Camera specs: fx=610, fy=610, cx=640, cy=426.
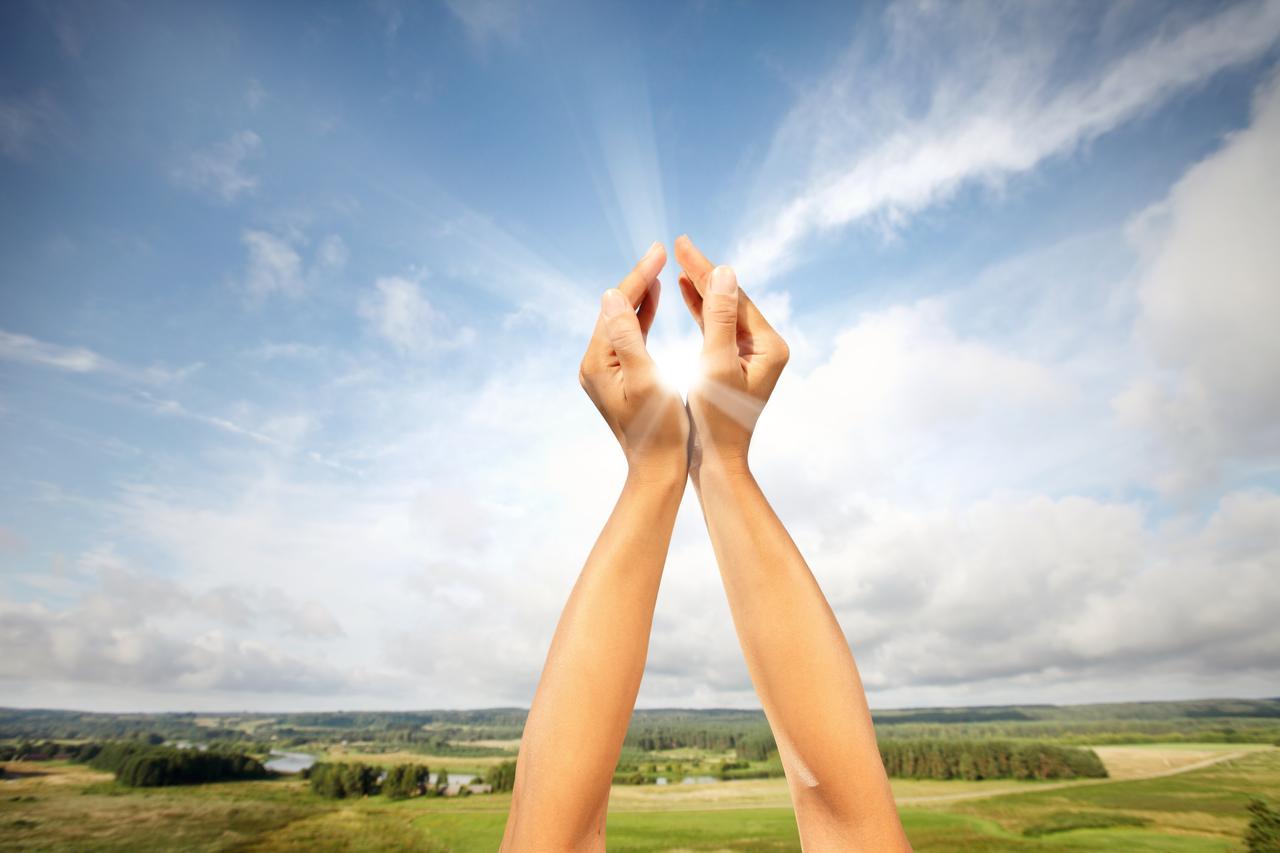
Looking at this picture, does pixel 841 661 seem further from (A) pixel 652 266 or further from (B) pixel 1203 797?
(B) pixel 1203 797

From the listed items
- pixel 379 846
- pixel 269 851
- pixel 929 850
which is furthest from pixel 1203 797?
pixel 269 851

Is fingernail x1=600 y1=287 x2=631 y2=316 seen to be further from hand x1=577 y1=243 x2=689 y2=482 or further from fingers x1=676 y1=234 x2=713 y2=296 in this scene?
fingers x1=676 y1=234 x2=713 y2=296

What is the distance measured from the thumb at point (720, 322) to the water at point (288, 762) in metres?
57.5

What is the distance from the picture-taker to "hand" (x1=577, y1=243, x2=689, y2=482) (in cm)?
246

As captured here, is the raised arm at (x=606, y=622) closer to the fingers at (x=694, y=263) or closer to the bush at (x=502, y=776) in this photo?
the fingers at (x=694, y=263)

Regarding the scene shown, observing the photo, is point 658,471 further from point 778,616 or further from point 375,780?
point 375,780

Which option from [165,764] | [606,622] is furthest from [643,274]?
[165,764]

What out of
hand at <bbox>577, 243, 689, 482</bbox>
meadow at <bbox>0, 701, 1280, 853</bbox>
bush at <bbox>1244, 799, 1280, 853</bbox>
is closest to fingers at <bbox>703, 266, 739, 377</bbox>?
hand at <bbox>577, 243, 689, 482</bbox>

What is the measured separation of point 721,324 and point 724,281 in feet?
0.63

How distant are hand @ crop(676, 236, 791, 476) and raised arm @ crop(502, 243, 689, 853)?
131 millimetres

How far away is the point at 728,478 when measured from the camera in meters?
2.55

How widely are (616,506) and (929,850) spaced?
4479 cm

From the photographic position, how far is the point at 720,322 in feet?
8.36

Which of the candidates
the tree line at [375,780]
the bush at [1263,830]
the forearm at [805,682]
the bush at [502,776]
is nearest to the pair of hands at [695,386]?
the forearm at [805,682]
